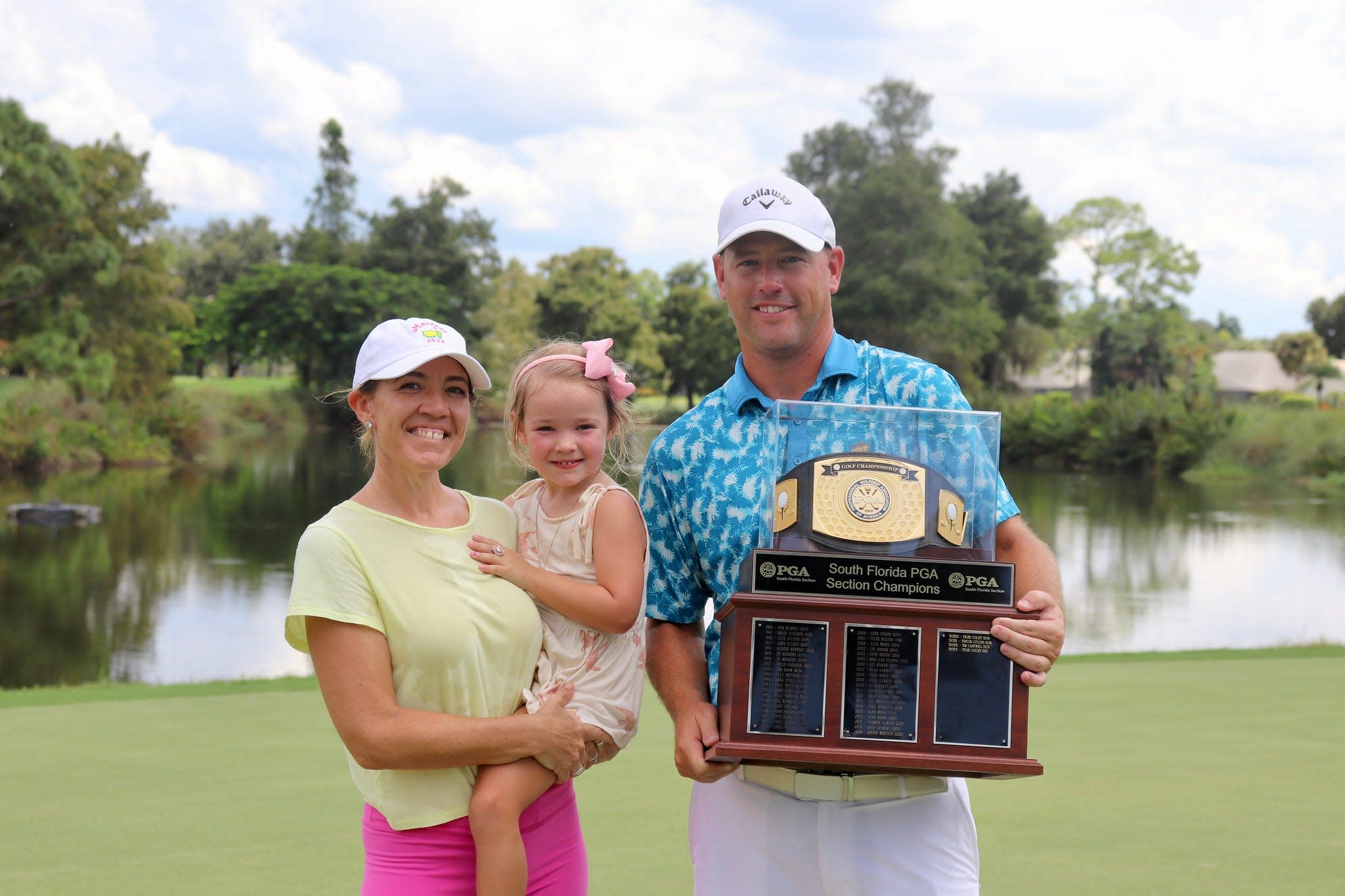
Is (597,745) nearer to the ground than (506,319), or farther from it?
nearer to the ground

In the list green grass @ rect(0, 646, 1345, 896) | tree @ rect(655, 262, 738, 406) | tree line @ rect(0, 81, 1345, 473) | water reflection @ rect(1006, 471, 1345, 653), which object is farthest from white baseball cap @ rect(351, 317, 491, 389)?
tree @ rect(655, 262, 738, 406)

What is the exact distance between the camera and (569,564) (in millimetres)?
2689

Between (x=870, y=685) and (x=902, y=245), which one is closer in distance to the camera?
(x=870, y=685)

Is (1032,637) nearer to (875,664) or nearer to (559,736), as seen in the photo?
(875,664)

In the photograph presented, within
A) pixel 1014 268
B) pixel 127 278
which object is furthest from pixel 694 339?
pixel 127 278

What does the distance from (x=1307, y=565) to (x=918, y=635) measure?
26735mm

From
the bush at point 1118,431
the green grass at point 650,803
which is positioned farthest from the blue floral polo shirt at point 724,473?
the bush at point 1118,431

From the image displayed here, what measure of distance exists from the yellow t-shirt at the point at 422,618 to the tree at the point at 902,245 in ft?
187

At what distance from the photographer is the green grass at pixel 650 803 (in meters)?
4.03

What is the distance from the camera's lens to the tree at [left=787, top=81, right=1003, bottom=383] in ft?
196

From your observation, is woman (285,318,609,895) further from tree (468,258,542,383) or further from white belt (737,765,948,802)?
tree (468,258,542,383)

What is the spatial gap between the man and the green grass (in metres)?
1.34

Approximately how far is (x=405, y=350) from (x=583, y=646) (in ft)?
2.32

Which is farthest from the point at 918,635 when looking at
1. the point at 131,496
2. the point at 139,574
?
→ the point at 131,496
